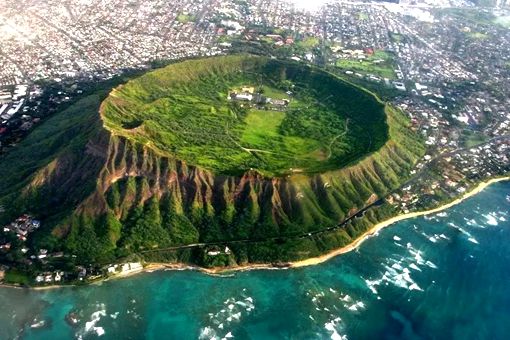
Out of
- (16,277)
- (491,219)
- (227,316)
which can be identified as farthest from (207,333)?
(491,219)

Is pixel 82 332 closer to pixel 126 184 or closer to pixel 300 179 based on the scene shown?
pixel 126 184

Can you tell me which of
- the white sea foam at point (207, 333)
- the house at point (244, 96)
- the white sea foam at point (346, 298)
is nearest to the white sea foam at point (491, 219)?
the white sea foam at point (346, 298)

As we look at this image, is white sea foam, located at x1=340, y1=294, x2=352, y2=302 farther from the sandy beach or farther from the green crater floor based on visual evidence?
the green crater floor

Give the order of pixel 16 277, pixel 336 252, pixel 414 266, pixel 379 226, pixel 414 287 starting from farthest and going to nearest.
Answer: pixel 379 226 < pixel 336 252 < pixel 414 266 < pixel 414 287 < pixel 16 277

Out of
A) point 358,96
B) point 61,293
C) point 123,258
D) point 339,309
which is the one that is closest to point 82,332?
point 61,293

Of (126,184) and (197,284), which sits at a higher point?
(126,184)

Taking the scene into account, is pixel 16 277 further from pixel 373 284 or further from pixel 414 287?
pixel 414 287
